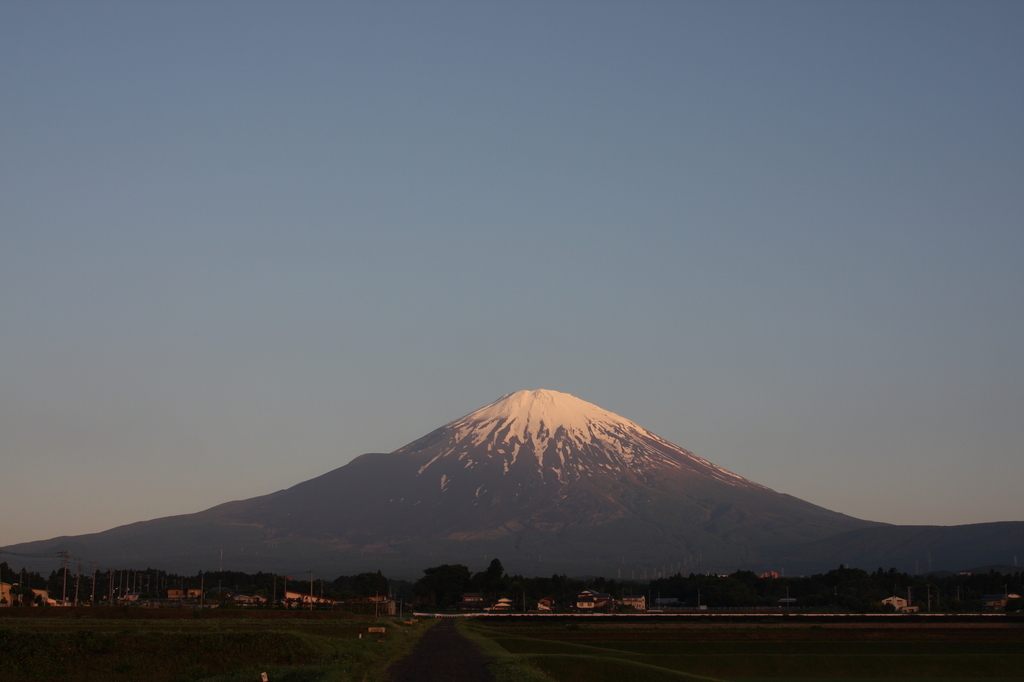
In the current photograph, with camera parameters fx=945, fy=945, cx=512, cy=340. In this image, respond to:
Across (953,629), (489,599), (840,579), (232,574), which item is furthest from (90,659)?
(232,574)

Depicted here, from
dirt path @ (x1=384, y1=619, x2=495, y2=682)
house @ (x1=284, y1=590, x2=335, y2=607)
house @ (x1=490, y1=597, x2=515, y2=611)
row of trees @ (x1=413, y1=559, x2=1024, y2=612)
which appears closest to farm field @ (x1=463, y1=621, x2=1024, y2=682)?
dirt path @ (x1=384, y1=619, x2=495, y2=682)

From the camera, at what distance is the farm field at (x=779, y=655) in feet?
135

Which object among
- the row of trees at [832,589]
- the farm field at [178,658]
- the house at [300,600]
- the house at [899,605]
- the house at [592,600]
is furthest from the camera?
the house at [592,600]

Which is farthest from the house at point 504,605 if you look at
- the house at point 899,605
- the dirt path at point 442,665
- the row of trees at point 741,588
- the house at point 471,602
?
the dirt path at point 442,665

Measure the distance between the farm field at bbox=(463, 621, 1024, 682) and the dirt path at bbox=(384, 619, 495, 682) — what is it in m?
2.53

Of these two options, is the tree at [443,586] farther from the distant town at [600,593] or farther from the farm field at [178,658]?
the farm field at [178,658]

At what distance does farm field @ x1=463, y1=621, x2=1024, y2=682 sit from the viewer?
135ft

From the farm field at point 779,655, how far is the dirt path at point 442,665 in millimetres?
2534

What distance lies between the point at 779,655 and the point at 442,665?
23619 millimetres

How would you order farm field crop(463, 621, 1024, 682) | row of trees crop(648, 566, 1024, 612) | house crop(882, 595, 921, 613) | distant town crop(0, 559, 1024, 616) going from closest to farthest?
farm field crop(463, 621, 1024, 682)
house crop(882, 595, 921, 613)
distant town crop(0, 559, 1024, 616)
row of trees crop(648, 566, 1024, 612)

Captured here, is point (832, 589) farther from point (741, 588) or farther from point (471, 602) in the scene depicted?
point (471, 602)

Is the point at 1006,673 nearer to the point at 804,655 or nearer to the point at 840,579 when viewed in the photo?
the point at 804,655

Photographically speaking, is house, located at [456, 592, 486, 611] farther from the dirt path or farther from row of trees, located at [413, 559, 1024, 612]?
the dirt path

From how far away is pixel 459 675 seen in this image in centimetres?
3338
